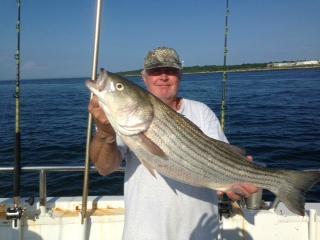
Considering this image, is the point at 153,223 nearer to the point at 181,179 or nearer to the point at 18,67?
the point at 181,179

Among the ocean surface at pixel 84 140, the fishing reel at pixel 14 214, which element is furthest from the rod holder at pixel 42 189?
the ocean surface at pixel 84 140

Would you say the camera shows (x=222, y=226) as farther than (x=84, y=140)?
No

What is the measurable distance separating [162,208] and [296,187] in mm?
1260

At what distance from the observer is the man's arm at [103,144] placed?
3066 millimetres

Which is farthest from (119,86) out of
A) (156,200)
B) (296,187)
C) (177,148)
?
(296,187)

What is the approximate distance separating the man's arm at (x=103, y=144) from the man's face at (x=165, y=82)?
748mm

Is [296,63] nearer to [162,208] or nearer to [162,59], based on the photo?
[162,59]

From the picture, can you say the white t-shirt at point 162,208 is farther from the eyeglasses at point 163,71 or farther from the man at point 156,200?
the eyeglasses at point 163,71

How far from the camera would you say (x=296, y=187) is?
11.4ft

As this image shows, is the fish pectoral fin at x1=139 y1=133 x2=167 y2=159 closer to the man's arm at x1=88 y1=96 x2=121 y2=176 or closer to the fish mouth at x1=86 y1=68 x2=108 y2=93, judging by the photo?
the man's arm at x1=88 y1=96 x2=121 y2=176

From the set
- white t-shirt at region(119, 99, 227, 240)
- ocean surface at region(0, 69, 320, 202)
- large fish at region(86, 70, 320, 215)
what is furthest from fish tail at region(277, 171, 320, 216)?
ocean surface at region(0, 69, 320, 202)

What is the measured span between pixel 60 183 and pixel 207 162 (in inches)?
348

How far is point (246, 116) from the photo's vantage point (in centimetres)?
2436

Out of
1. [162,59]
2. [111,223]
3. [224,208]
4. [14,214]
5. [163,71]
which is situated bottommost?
[111,223]
